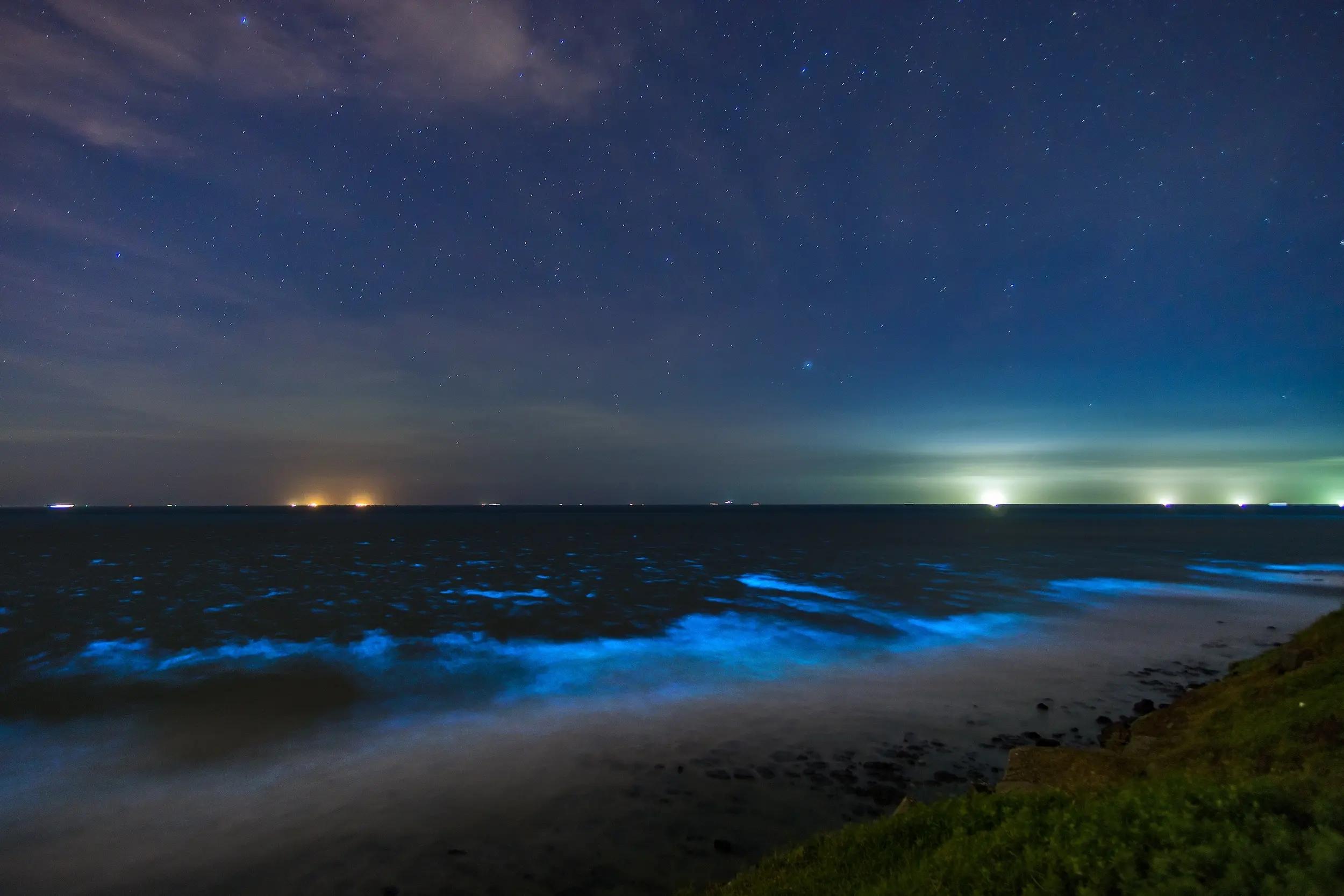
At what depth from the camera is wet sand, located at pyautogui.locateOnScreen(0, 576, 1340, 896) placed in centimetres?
1152

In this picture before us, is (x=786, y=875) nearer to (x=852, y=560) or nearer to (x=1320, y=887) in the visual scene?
(x=1320, y=887)

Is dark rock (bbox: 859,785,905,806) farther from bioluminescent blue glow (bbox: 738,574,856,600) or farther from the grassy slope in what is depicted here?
bioluminescent blue glow (bbox: 738,574,856,600)

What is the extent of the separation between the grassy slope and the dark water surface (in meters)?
3.37

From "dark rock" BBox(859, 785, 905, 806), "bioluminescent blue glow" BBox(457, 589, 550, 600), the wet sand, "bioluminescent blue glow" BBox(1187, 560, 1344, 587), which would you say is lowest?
"bioluminescent blue glow" BBox(457, 589, 550, 600)

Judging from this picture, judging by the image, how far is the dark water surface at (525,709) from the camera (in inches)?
480

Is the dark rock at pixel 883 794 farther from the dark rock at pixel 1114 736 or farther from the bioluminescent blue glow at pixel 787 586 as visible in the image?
the bioluminescent blue glow at pixel 787 586

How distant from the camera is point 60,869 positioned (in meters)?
11.7

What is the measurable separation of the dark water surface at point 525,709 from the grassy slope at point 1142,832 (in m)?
3.37

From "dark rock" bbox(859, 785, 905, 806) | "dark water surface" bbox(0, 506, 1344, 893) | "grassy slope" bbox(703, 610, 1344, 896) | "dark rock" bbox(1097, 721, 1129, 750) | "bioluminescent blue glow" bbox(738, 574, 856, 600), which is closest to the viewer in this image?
"grassy slope" bbox(703, 610, 1344, 896)

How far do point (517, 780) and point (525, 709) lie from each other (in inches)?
237

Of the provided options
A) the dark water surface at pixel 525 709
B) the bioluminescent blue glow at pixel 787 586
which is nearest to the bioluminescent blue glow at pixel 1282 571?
the dark water surface at pixel 525 709

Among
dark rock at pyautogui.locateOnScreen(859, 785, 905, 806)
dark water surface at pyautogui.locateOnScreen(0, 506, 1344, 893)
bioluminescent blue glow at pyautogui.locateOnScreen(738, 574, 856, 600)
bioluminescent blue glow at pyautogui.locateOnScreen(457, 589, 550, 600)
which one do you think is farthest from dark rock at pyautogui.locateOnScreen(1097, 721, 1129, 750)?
bioluminescent blue glow at pyautogui.locateOnScreen(457, 589, 550, 600)

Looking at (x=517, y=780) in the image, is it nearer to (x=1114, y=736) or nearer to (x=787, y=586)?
(x=1114, y=736)

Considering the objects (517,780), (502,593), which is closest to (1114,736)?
(517,780)
